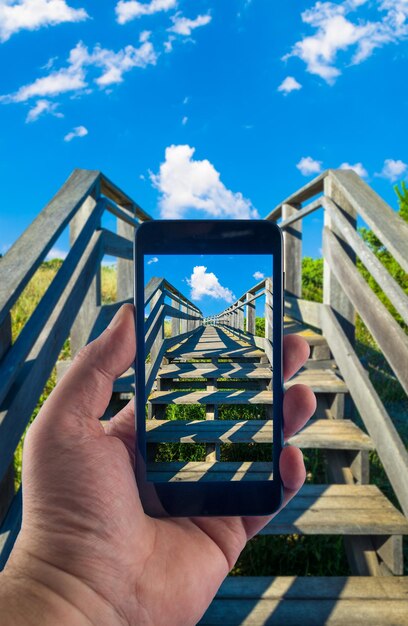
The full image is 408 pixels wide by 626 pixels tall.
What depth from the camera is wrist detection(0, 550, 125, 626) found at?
792 millimetres

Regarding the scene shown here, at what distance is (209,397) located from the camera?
1267 millimetres

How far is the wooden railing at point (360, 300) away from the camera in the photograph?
219 cm

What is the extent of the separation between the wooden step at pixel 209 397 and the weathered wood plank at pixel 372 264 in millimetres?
1054

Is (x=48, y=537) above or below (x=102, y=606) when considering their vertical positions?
above

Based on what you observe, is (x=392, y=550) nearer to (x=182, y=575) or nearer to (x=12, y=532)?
(x=182, y=575)

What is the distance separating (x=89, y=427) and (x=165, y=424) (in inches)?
→ 8.8

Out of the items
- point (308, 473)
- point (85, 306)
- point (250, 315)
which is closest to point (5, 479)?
point (85, 306)

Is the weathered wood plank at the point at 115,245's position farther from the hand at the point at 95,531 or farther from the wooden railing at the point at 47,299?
the hand at the point at 95,531

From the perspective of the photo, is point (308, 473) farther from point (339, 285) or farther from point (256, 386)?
point (256, 386)

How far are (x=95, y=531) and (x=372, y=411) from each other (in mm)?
1828

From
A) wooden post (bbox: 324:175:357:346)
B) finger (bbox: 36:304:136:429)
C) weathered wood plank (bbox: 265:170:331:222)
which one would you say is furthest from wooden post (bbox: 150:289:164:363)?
weathered wood plank (bbox: 265:170:331:222)

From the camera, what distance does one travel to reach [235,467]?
3.65ft

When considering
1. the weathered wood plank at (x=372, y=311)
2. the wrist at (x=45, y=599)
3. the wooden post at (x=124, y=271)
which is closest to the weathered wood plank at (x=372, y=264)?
the weathered wood plank at (x=372, y=311)

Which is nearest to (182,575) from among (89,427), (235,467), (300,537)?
(235,467)
